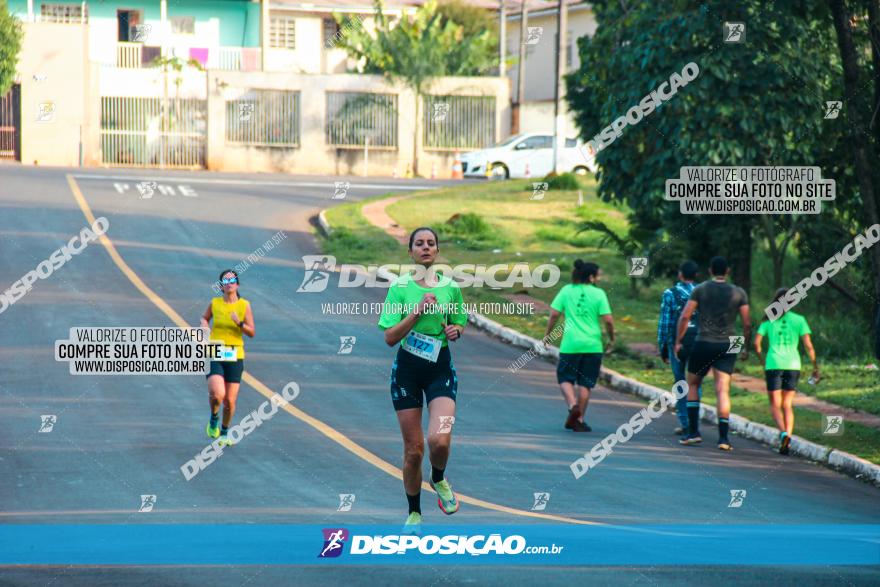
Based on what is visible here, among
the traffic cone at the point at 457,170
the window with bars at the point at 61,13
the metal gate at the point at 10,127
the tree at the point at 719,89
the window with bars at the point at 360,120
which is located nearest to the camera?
the tree at the point at 719,89

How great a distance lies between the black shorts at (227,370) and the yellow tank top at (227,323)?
12 centimetres

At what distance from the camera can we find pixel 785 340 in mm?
14703

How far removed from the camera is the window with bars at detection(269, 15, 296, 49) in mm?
60781

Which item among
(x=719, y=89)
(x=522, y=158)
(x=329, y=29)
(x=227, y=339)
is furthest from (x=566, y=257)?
(x=329, y=29)

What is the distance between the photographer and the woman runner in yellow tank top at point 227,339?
1387cm

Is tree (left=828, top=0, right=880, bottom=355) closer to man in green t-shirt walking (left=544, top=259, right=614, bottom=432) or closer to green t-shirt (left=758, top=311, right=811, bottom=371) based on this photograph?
green t-shirt (left=758, top=311, right=811, bottom=371)

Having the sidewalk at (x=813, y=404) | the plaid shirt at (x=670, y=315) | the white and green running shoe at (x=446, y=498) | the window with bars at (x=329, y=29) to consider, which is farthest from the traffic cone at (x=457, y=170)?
the white and green running shoe at (x=446, y=498)

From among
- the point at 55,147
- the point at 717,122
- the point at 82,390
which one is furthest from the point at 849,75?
the point at 55,147

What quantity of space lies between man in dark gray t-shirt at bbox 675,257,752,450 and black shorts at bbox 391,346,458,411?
606 centimetres

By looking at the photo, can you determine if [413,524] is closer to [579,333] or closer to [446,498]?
[446,498]

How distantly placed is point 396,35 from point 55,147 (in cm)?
1417

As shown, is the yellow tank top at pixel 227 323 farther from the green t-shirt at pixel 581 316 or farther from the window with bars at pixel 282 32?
A: the window with bars at pixel 282 32

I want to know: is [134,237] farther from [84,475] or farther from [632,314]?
[84,475]

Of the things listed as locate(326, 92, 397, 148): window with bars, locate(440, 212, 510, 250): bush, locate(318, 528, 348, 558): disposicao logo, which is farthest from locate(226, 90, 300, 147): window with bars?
locate(318, 528, 348, 558): disposicao logo
